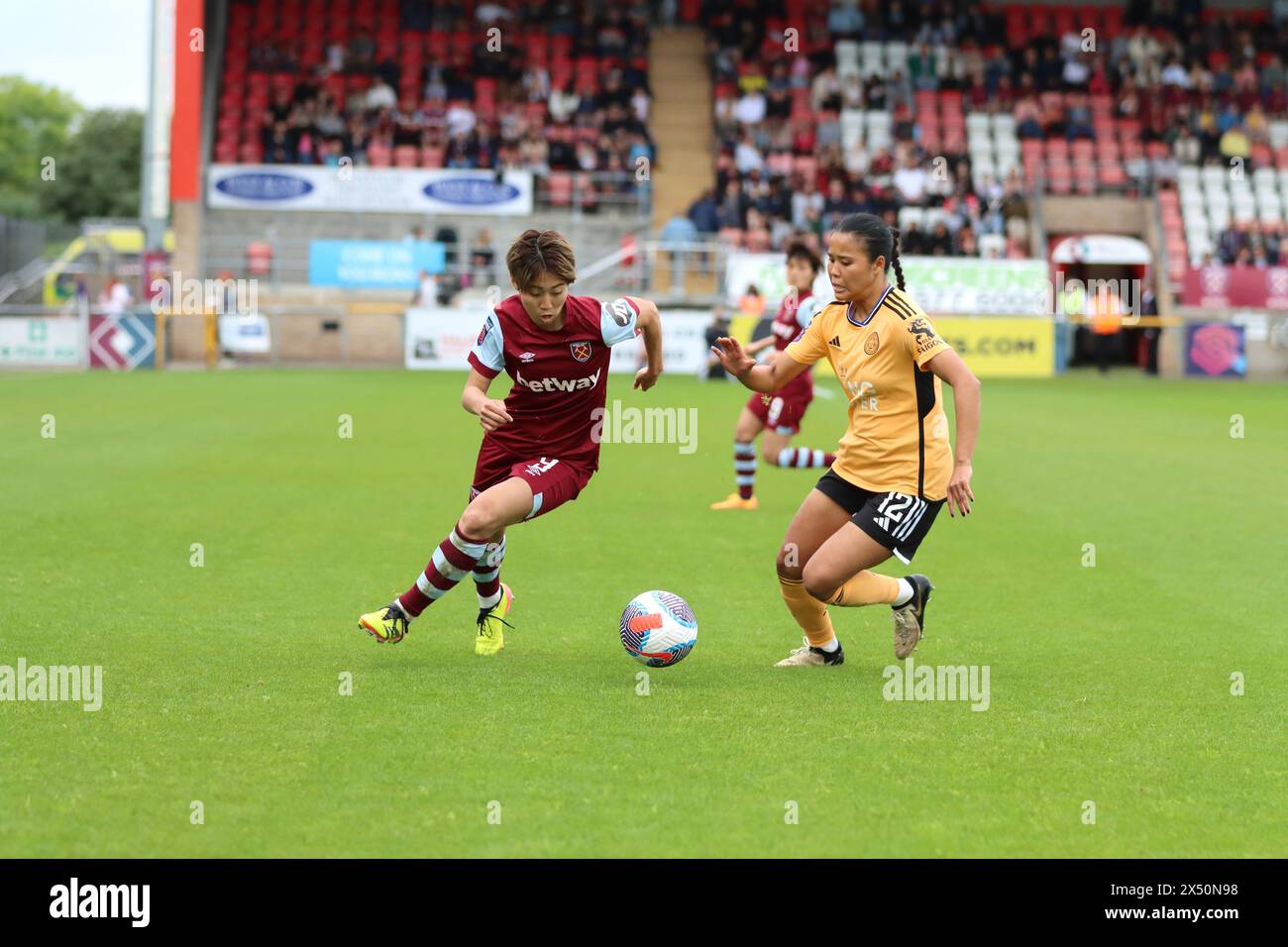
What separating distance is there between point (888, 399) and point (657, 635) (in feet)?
4.63

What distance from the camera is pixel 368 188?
3719 centimetres

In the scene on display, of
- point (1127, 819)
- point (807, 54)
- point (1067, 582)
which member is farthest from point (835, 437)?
point (807, 54)

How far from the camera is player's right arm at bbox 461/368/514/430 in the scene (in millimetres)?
6641

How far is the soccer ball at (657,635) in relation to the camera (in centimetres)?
698

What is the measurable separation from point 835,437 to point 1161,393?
11666 mm

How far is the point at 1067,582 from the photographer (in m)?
9.73

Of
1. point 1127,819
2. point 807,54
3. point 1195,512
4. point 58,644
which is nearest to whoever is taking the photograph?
point 1127,819

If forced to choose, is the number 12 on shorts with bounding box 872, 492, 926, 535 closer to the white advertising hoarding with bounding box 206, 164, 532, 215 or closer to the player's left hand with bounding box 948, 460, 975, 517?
the player's left hand with bounding box 948, 460, 975, 517

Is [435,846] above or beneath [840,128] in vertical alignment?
beneath

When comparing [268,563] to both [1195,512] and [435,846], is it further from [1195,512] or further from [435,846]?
[1195,512]

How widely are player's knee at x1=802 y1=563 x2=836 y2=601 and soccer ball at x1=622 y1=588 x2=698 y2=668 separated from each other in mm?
567

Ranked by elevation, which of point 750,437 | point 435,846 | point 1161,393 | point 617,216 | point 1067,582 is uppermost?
point 617,216

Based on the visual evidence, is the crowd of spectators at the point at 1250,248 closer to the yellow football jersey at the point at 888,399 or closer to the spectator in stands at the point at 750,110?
the spectator in stands at the point at 750,110

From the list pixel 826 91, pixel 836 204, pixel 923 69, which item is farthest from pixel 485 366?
pixel 923 69
